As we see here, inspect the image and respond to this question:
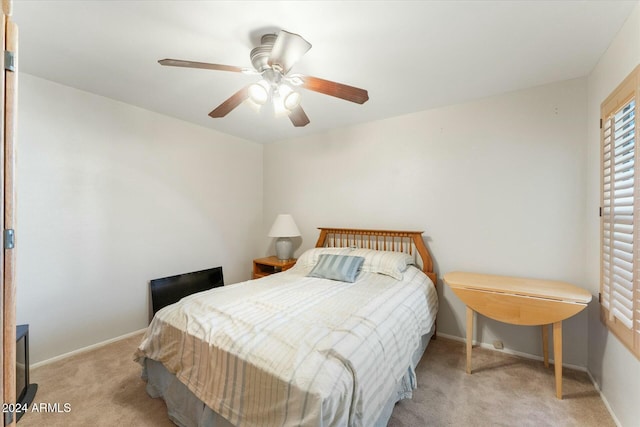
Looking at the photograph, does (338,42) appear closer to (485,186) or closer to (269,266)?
(485,186)

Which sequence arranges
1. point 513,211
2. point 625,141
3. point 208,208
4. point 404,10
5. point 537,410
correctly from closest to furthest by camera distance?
point 404,10, point 625,141, point 537,410, point 513,211, point 208,208

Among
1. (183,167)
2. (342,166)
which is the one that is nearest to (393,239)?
(342,166)

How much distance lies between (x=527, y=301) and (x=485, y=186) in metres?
1.10

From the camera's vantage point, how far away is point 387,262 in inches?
101

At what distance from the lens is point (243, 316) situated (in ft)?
5.20

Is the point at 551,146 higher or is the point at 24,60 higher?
the point at 24,60

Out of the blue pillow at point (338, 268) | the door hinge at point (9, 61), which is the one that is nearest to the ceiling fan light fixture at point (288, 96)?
the door hinge at point (9, 61)

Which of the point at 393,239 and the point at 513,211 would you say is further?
the point at 393,239

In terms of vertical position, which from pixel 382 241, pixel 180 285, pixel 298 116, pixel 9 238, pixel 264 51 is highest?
pixel 264 51

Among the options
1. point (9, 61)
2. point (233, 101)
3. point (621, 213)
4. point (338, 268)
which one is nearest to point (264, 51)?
point (233, 101)

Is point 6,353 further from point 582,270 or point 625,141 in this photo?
point 582,270

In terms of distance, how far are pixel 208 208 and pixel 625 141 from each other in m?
3.75

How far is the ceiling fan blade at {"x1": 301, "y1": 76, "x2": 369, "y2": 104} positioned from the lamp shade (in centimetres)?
205

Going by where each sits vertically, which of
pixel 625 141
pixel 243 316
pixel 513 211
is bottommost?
pixel 243 316
